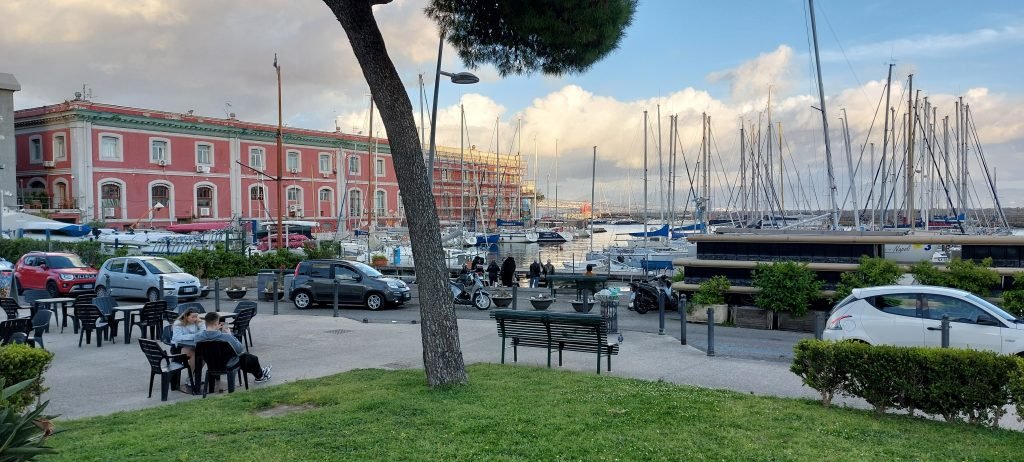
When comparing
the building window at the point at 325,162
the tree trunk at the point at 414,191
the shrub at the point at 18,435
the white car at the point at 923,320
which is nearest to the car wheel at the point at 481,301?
the white car at the point at 923,320

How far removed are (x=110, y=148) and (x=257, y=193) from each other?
11.1m

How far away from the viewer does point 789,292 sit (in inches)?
687

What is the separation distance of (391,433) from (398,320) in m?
12.3

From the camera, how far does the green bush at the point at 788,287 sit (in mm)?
17375

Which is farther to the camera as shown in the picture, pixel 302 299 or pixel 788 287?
pixel 302 299

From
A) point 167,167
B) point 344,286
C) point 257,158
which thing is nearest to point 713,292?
point 344,286

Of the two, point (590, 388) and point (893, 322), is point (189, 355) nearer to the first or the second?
point (590, 388)

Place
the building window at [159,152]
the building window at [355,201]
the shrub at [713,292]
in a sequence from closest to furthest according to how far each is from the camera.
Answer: the shrub at [713,292] < the building window at [159,152] < the building window at [355,201]

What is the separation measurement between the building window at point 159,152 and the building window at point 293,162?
30.4 feet

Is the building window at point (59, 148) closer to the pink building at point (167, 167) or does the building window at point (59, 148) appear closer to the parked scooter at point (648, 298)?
the pink building at point (167, 167)

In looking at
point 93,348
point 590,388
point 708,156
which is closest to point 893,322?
point 590,388

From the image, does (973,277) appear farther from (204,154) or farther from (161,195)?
(204,154)

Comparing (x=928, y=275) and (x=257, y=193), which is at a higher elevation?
(x=257, y=193)

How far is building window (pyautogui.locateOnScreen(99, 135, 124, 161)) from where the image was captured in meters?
46.4
